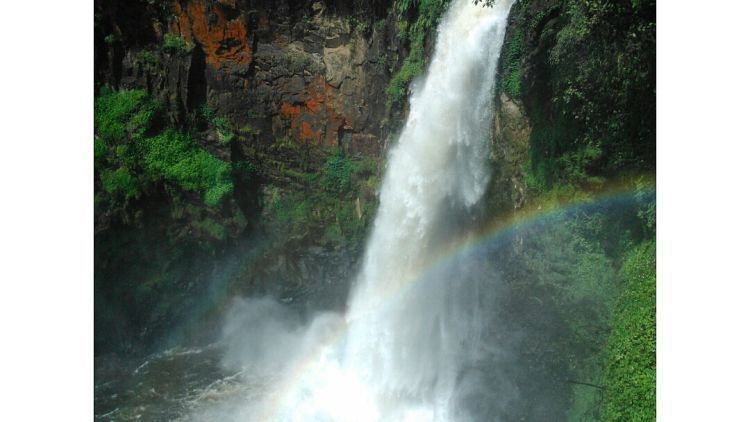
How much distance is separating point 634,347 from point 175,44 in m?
8.94

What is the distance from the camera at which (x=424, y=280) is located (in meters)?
8.89

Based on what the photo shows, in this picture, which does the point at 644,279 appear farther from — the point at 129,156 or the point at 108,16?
the point at 108,16

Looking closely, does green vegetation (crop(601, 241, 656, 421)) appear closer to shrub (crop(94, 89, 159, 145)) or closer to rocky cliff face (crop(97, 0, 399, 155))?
rocky cliff face (crop(97, 0, 399, 155))

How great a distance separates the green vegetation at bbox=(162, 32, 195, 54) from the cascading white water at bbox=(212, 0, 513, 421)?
14.3 feet

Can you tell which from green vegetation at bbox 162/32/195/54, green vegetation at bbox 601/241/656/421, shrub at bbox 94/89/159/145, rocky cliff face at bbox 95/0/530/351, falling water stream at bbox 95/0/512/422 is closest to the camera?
green vegetation at bbox 601/241/656/421

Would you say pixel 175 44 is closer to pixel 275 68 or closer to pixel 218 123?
pixel 218 123

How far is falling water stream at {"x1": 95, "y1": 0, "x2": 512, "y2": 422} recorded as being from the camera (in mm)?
7926

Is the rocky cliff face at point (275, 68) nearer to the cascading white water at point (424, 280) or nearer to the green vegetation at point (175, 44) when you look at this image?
the green vegetation at point (175, 44)

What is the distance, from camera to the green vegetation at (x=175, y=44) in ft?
31.6

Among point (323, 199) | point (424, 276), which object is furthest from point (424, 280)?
point (323, 199)

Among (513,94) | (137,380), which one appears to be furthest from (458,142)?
(137,380)

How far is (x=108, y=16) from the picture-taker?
9141 mm

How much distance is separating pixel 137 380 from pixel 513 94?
8.25 metres

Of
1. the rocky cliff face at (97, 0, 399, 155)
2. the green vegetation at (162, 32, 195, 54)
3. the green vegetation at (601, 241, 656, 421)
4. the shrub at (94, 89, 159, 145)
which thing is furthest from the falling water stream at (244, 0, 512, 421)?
the shrub at (94, 89, 159, 145)
